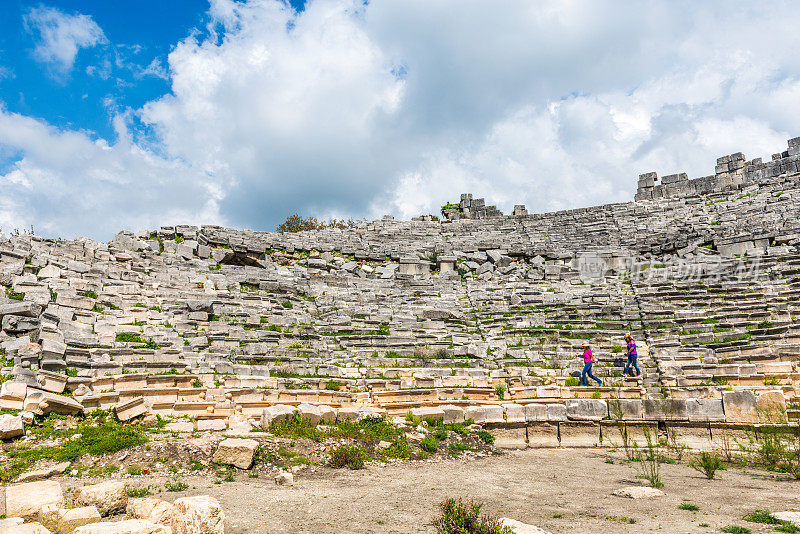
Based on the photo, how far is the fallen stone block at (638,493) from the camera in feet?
23.0

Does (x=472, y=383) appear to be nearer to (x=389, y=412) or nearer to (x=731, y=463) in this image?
(x=389, y=412)

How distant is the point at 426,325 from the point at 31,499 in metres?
12.7

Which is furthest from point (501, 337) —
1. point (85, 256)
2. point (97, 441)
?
point (85, 256)

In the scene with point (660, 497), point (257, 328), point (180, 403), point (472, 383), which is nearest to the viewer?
point (660, 497)

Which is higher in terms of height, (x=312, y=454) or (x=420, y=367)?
(x=420, y=367)

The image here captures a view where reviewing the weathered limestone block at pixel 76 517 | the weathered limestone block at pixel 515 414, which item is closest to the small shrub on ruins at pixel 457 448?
the weathered limestone block at pixel 515 414

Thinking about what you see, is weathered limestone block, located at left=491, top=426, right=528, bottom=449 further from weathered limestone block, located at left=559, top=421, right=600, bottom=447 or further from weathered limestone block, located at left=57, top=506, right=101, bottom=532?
weathered limestone block, located at left=57, top=506, right=101, bottom=532

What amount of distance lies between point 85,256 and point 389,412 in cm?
1321

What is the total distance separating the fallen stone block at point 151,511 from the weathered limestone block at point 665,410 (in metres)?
10.2

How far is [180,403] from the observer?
10930 millimetres

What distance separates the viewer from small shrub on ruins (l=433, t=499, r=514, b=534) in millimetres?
5105

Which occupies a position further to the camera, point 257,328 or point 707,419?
point 257,328

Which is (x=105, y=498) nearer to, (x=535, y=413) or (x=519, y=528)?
(x=519, y=528)

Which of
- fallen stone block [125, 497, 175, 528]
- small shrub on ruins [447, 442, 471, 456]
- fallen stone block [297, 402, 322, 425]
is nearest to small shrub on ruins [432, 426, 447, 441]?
small shrub on ruins [447, 442, 471, 456]
